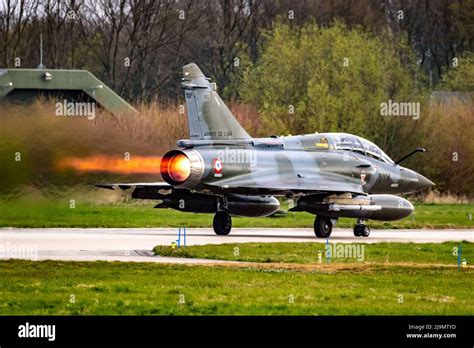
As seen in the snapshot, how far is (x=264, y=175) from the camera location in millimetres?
36188

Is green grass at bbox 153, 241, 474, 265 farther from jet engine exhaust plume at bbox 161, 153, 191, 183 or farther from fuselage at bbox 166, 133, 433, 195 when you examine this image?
fuselage at bbox 166, 133, 433, 195

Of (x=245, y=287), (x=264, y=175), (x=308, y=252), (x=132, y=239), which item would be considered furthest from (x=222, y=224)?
(x=245, y=287)

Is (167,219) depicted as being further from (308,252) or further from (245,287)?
(245,287)

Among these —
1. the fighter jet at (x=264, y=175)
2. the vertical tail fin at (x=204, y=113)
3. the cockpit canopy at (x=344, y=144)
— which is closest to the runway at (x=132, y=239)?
the fighter jet at (x=264, y=175)

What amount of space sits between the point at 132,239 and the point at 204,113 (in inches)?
191

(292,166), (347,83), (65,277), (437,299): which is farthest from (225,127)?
(347,83)

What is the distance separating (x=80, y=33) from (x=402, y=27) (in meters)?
28.8

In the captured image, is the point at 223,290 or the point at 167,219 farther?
the point at 167,219

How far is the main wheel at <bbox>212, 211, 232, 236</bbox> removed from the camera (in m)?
37.0

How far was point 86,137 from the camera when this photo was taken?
33.5 meters

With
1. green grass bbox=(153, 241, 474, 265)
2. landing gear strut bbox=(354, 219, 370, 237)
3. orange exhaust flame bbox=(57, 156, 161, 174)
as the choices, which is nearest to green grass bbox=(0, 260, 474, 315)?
green grass bbox=(153, 241, 474, 265)

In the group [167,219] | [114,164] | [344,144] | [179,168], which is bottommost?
[167,219]

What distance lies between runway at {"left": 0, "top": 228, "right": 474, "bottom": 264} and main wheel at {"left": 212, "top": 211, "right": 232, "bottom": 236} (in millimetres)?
310

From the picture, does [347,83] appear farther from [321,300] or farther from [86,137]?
[321,300]
